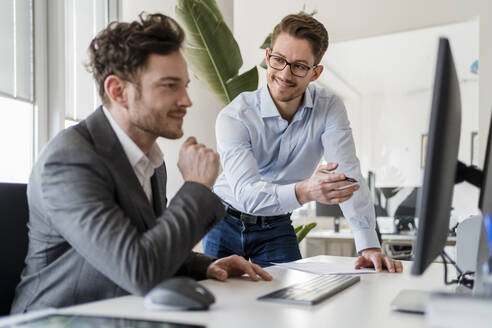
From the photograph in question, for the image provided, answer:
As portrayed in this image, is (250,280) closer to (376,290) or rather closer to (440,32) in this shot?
(376,290)

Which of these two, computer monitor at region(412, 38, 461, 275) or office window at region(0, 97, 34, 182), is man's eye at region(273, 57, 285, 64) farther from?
office window at region(0, 97, 34, 182)

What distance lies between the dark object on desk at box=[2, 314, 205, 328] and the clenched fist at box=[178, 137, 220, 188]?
0.42 m

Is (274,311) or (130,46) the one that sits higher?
(130,46)

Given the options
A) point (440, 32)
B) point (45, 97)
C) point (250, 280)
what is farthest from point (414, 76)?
point (250, 280)

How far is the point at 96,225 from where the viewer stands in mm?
1007

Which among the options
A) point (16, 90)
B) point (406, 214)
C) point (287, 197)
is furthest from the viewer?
point (406, 214)

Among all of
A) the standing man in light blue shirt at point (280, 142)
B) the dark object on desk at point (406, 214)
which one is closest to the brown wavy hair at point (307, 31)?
the standing man in light blue shirt at point (280, 142)

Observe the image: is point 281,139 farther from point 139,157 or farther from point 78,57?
point 78,57

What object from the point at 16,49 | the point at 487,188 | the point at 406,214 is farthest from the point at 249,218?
the point at 406,214

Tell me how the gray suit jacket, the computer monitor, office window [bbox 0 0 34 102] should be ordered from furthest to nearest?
1. office window [bbox 0 0 34 102]
2. the gray suit jacket
3. the computer monitor

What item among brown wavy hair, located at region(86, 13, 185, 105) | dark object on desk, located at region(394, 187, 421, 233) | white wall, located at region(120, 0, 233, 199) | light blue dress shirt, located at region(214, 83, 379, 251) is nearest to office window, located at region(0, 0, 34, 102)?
white wall, located at region(120, 0, 233, 199)

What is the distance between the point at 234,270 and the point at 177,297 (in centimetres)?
52

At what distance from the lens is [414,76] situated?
21.8ft

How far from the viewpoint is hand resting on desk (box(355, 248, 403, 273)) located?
1563 mm
